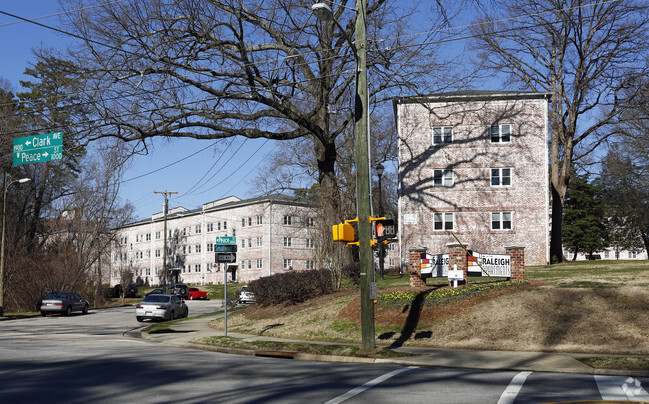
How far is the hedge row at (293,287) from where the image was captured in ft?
83.8

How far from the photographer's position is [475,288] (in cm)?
2041

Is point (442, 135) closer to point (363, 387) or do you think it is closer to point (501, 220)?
point (501, 220)

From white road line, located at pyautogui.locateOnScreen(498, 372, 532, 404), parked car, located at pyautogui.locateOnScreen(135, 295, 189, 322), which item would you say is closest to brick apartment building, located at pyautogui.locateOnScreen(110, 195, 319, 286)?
parked car, located at pyautogui.locateOnScreen(135, 295, 189, 322)

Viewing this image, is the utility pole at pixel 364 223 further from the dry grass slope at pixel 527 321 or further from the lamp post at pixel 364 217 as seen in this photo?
the dry grass slope at pixel 527 321

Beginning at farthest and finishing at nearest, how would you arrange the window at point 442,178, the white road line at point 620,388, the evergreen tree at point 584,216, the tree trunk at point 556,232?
1. the evergreen tree at point 584,216
2. the window at point 442,178
3. the tree trunk at point 556,232
4. the white road line at point 620,388

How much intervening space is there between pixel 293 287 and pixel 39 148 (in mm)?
11069

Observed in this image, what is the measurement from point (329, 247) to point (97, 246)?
39.6m

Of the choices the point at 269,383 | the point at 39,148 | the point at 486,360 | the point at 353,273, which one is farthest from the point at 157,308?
the point at 269,383

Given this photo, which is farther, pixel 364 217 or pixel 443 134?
pixel 443 134

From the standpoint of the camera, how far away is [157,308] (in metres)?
32.8

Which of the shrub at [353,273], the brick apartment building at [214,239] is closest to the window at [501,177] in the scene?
the shrub at [353,273]

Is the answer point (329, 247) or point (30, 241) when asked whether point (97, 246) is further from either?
point (329, 247)

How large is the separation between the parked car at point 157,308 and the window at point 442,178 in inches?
801

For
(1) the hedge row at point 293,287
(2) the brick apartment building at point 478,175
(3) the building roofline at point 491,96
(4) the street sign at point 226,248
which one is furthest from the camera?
(2) the brick apartment building at point 478,175
